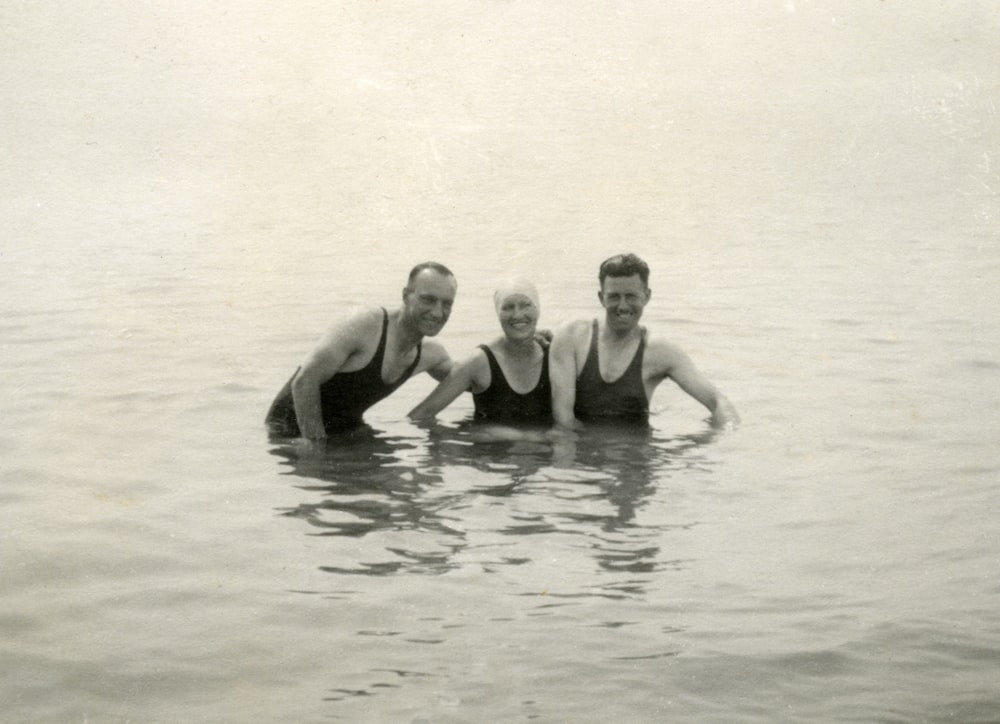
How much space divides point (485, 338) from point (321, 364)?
5.15 m

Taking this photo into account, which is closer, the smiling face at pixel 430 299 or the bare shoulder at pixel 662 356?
the smiling face at pixel 430 299

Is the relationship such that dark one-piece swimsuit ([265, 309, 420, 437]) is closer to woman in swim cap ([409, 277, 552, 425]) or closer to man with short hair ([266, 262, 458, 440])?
man with short hair ([266, 262, 458, 440])

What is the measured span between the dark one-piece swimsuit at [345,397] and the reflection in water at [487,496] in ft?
0.55

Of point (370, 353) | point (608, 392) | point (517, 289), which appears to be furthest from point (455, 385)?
point (608, 392)

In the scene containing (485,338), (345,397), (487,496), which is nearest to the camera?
(487,496)

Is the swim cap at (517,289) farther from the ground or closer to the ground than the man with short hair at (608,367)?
farther from the ground

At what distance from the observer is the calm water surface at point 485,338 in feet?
15.7

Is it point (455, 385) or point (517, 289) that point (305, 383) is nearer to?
point (455, 385)

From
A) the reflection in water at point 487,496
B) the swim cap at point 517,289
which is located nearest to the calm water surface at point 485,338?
the reflection in water at point 487,496

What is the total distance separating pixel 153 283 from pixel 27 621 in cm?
1131

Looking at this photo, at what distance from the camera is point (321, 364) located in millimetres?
8375

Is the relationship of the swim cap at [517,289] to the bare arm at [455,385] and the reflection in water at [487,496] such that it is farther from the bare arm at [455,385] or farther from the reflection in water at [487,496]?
the reflection in water at [487,496]

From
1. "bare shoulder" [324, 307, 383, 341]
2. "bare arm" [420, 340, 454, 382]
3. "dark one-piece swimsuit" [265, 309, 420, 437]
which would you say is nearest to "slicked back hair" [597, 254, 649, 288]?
"bare arm" [420, 340, 454, 382]

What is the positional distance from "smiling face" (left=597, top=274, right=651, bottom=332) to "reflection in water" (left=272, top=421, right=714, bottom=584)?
85cm
